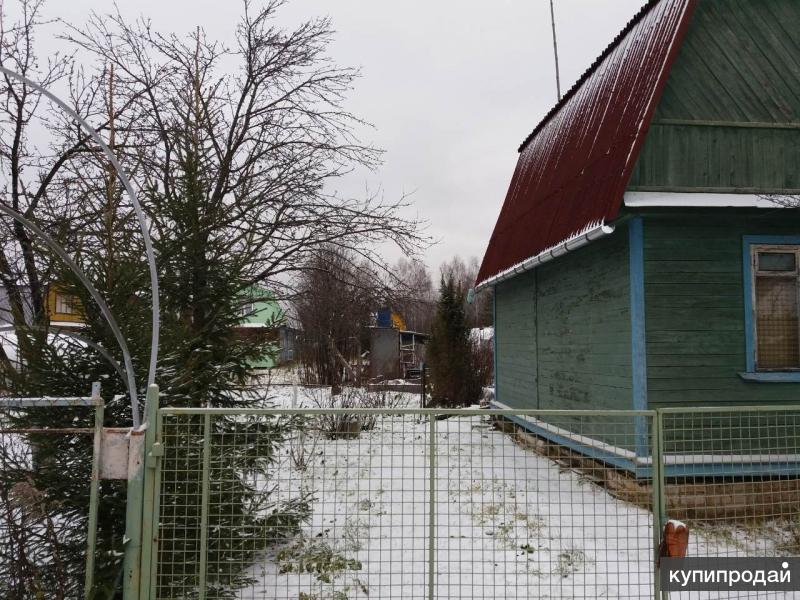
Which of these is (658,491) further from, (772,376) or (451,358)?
(451,358)

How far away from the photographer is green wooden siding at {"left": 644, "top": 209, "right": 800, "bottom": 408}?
662 cm

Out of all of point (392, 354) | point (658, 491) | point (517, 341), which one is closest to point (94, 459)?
point (658, 491)

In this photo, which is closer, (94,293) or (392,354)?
(94,293)

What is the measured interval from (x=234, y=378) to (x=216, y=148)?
6187mm

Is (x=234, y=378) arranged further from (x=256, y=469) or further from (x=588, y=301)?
(x=588, y=301)

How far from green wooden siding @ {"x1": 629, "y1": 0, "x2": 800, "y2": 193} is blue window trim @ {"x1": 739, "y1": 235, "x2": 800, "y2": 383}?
1.92 feet

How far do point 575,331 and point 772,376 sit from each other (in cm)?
251

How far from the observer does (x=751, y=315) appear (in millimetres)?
6684

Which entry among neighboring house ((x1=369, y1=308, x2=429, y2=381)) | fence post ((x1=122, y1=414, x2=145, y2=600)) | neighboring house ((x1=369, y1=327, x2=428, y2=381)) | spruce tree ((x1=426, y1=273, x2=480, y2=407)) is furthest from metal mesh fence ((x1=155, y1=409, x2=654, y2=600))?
neighboring house ((x1=369, y1=308, x2=429, y2=381))

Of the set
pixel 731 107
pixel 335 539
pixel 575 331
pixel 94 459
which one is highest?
pixel 731 107

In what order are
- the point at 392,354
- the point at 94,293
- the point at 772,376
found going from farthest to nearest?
the point at 392,354 < the point at 772,376 < the point at 94,293

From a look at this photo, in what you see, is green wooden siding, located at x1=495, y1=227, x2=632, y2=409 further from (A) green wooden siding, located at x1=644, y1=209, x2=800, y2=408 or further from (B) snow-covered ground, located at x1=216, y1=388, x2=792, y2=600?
(B) snow-covered ground, located at x1=216, y1=388, x2=792, y2=600

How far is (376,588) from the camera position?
4422mm

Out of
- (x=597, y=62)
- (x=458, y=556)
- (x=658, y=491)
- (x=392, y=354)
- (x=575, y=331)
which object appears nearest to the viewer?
(x=658, y=491)
